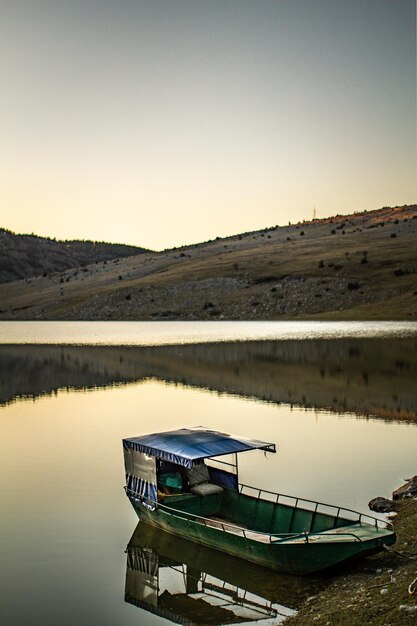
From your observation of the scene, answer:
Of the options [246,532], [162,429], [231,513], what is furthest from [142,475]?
[162,429]

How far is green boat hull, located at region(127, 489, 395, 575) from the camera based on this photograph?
16.5 meters

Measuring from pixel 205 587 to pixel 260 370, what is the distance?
43.6 meters

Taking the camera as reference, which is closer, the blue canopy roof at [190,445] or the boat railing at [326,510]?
the boat railing at [326,510]

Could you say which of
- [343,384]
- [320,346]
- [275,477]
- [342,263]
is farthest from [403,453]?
[342,263]

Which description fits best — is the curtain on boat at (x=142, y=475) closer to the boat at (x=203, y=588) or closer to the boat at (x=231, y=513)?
the boat at (x=231, y=513)

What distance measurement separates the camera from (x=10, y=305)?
19125 centimetres

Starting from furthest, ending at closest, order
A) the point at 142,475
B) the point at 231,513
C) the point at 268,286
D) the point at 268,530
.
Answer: the point at 268,286 < the point at 142,475 < the point at 231,513 < the point at 268,530

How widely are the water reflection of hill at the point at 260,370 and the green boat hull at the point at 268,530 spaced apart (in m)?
18.3

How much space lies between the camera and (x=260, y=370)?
60.9m

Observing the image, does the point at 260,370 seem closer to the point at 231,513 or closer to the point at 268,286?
the point at 231,513

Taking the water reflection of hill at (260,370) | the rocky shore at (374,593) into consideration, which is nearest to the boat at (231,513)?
the rocky shore at (374,593)

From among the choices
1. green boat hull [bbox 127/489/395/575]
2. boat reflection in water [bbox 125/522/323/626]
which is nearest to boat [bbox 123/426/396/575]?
green boat hull [bbox 127/489/395/575]

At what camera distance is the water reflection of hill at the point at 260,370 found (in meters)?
45.9

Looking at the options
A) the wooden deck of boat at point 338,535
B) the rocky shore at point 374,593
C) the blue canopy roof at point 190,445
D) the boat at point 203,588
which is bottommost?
the boat at point 203,588
